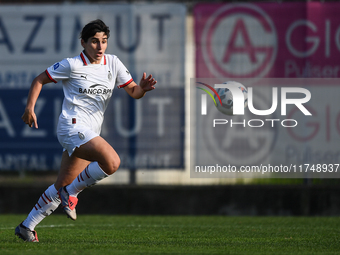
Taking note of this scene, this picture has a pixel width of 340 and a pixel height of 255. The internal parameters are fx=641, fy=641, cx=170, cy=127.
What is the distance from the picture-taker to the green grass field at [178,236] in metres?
5.78

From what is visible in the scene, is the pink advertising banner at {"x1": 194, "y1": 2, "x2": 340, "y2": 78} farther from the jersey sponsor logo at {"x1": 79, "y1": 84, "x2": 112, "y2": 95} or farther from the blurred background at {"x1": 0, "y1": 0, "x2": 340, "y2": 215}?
the jersey sponsor logo at {"x1": 79, "y1": 84, "x2": 112, "y2": 95}

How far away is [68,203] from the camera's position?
5.93m

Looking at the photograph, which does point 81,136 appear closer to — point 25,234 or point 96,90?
point 96,90

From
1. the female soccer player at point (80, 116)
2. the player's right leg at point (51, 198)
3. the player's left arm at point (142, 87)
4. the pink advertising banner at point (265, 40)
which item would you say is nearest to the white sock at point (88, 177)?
the female soccer player at point (80, 116)

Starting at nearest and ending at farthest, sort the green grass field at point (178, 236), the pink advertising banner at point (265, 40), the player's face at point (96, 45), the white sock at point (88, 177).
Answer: the green grass field at point (178, 236), the white sock at point (88, 177), the player's face at point (96, 45), the pink advertising banner at point (265, 40)

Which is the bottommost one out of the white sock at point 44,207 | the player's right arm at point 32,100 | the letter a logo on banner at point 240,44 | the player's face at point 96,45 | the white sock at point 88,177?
the white sock at point 44,207

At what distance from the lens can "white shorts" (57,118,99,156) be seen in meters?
5.98

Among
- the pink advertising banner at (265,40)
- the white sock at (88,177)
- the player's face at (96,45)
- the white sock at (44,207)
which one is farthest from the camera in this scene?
the pink advertising banner at (265,40)

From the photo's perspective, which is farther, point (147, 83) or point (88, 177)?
point (147, 83)

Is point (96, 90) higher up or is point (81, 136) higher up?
point (96, 90)

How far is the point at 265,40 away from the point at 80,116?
5290 millimetres

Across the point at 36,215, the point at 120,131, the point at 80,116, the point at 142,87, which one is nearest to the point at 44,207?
the point at 36,215

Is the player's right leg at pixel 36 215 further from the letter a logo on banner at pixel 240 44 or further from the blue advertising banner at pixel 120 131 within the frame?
the letter a logo on banner at pixel 240 44

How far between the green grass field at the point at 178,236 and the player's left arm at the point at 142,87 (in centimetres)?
148
